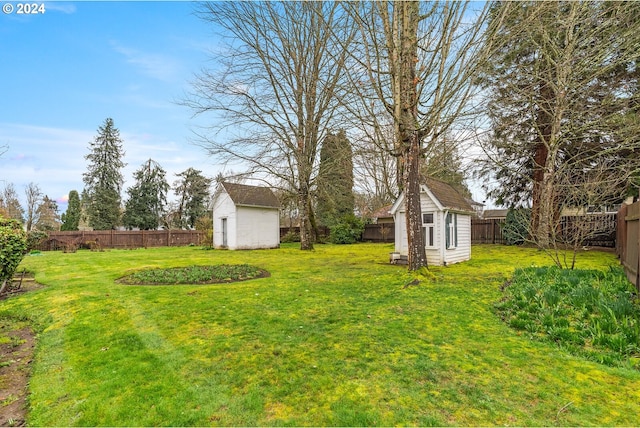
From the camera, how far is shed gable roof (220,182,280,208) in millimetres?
19547

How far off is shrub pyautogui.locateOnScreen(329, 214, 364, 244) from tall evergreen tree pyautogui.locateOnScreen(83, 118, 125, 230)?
22001mm

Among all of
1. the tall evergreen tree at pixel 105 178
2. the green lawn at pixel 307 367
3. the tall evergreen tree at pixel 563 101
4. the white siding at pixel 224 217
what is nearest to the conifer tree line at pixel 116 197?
the tall evergreen tree at pixel 105 178

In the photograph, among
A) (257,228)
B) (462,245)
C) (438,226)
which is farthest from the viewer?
(257,228)

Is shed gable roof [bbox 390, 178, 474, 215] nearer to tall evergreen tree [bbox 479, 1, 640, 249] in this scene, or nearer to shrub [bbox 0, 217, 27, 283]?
tall evergreen tree [bbox 479, 1, 640, 249]

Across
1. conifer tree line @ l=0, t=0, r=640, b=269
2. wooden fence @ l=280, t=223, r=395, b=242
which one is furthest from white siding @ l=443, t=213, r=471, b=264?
wooden fence @ l=280, t=223, r=395, b=242

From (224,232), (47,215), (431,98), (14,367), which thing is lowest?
(14,367)

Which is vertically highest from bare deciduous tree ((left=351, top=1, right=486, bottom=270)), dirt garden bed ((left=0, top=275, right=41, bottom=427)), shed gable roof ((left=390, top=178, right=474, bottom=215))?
bare deciduous tree ((left=351, top=1, right=486, bottom=270))

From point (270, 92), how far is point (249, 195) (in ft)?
22.4

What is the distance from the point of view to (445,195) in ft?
38.6

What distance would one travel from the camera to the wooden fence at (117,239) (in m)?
21.0

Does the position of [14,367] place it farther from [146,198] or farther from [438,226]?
[146,198]

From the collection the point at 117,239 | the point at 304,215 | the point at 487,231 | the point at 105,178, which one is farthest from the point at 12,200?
the point at 487,231

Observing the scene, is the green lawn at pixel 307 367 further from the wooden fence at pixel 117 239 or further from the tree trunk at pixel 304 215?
the wooden fence at pixel 117 239

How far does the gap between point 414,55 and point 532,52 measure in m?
11.5
